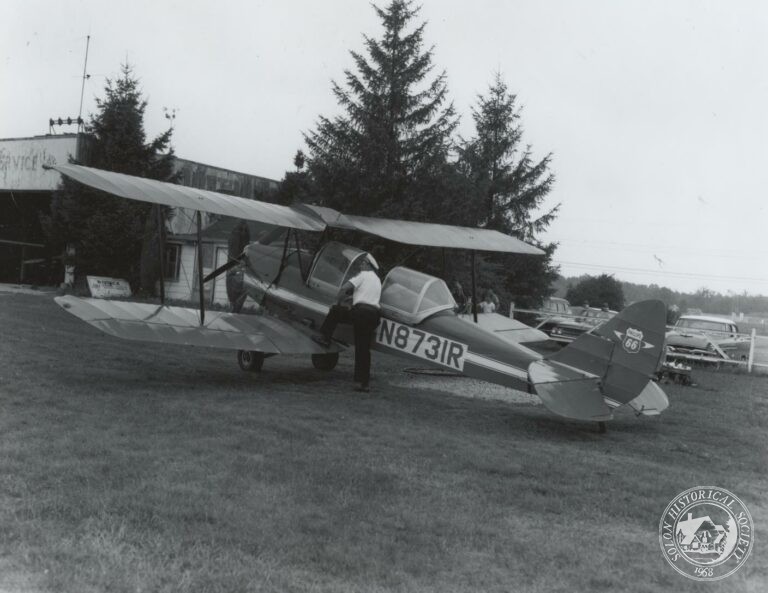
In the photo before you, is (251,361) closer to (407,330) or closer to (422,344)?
(407,330)

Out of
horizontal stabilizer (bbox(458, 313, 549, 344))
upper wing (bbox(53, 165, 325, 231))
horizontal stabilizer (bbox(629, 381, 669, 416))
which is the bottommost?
horizontal stabilizer (bbox(629, 381, 669, 416))

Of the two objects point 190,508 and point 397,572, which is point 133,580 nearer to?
point 190,508

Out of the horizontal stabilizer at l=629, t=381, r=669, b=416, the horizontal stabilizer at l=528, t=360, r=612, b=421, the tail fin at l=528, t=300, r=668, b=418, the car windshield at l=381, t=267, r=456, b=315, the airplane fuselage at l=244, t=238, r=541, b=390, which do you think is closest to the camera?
the horizontal stabilizer at l=528, t=360, r=612, b=421

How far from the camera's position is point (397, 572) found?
131 inches

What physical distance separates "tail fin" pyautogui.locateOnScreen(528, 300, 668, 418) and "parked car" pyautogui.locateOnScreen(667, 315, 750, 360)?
993cm

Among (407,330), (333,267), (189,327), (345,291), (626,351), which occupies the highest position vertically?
(333,267)

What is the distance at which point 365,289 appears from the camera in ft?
28.8

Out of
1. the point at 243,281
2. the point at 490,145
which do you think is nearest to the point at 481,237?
the point at 243,281

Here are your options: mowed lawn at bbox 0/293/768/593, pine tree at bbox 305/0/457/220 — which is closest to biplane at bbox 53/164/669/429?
mowed lawn at bbox 0/293/768/593

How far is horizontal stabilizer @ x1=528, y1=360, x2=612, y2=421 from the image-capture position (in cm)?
661

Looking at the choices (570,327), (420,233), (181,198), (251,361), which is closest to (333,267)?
(420,233)

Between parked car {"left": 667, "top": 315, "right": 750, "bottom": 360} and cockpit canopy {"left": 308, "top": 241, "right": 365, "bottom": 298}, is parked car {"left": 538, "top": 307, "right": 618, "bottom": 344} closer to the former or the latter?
parked car {"left": 667, "top": 315, "right": 750, "bottom": 360}

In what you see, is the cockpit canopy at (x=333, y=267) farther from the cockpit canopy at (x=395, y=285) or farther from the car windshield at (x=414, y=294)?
the car windshield at (x=414, y=294)

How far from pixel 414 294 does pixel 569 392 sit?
8.91ft
